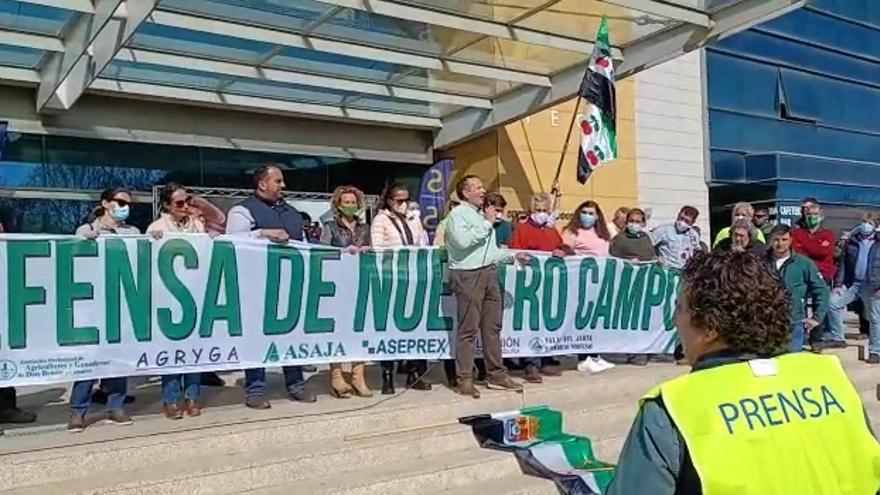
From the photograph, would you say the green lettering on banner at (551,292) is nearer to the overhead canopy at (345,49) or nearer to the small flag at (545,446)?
the small flag at (545,446)

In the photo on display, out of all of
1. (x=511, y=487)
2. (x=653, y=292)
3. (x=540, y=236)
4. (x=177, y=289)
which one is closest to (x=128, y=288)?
(x=177, y=289)

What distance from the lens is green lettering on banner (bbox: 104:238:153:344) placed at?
216 inches

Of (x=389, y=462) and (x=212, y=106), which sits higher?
(x=212, y=106)

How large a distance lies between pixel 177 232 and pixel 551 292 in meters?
3.36

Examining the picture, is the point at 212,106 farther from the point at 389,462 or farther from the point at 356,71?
the point at 389,462

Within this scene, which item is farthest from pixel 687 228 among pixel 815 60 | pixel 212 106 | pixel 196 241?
pixel 815 60

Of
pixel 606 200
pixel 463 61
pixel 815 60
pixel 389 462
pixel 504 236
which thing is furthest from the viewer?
pixel 815 60

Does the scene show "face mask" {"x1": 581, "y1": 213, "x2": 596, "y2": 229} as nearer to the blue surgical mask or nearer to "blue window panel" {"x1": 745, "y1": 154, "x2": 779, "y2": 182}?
the blue surgical mask

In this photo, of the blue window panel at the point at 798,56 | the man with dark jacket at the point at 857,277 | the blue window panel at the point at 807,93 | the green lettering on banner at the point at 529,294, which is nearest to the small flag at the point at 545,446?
the green lettering on banner at the point at 529,294

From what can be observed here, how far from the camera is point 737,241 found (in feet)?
25.4

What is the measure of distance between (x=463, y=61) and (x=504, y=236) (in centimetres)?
325

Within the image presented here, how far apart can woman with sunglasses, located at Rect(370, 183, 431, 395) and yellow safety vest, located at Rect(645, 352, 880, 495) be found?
17.0 ft

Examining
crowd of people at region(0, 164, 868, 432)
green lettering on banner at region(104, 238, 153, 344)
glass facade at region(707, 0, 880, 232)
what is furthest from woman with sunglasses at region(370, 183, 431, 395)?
glass facade at region(707, 0, 880, 232)

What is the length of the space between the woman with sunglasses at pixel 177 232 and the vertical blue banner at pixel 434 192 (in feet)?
20.1
